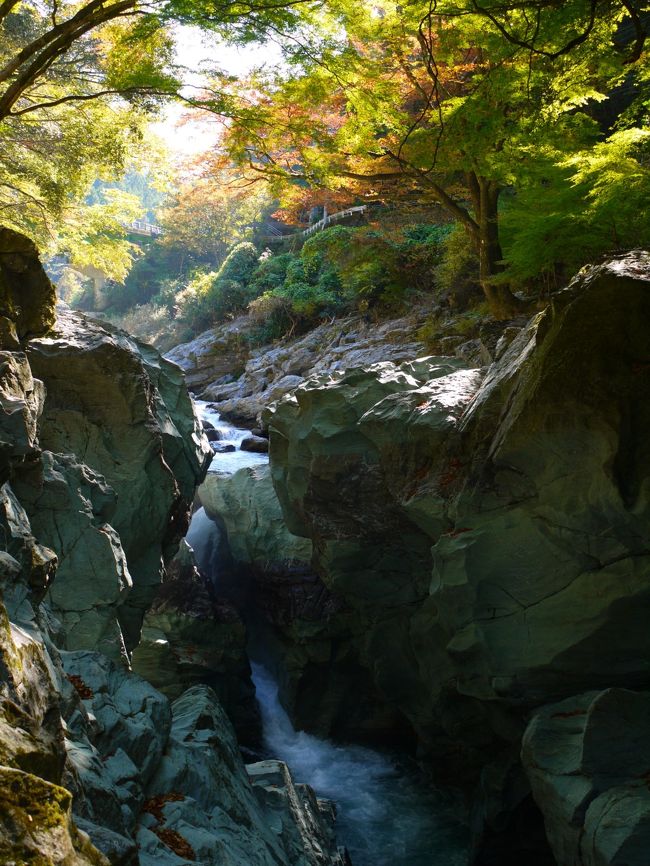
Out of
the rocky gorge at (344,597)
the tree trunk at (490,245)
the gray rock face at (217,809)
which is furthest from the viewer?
the tree trunk at (490,245)

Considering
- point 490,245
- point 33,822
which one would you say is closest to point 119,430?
point 490,245

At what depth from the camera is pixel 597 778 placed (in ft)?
20.4

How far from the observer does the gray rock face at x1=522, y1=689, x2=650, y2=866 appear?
18.2ft

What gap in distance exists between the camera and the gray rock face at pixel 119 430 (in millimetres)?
9688

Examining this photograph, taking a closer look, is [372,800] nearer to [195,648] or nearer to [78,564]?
[195,648]

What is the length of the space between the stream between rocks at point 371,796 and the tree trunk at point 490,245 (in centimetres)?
923

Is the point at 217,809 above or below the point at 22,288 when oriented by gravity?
below

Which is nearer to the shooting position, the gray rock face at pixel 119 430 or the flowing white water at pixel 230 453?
the gray rock face at pixel 119 430

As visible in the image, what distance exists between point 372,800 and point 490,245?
10.7 meters

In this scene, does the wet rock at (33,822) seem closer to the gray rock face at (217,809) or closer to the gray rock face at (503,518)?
the gray rock face at (217,809)

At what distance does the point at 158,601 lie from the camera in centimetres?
1229

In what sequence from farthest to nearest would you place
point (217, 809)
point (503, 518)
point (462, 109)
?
point (462, 109) → point (503, 518) → point (217, 809)

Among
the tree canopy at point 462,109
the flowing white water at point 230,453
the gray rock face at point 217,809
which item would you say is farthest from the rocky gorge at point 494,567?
the flowing white water at point 230,453

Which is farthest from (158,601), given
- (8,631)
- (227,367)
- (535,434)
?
(227,367)
